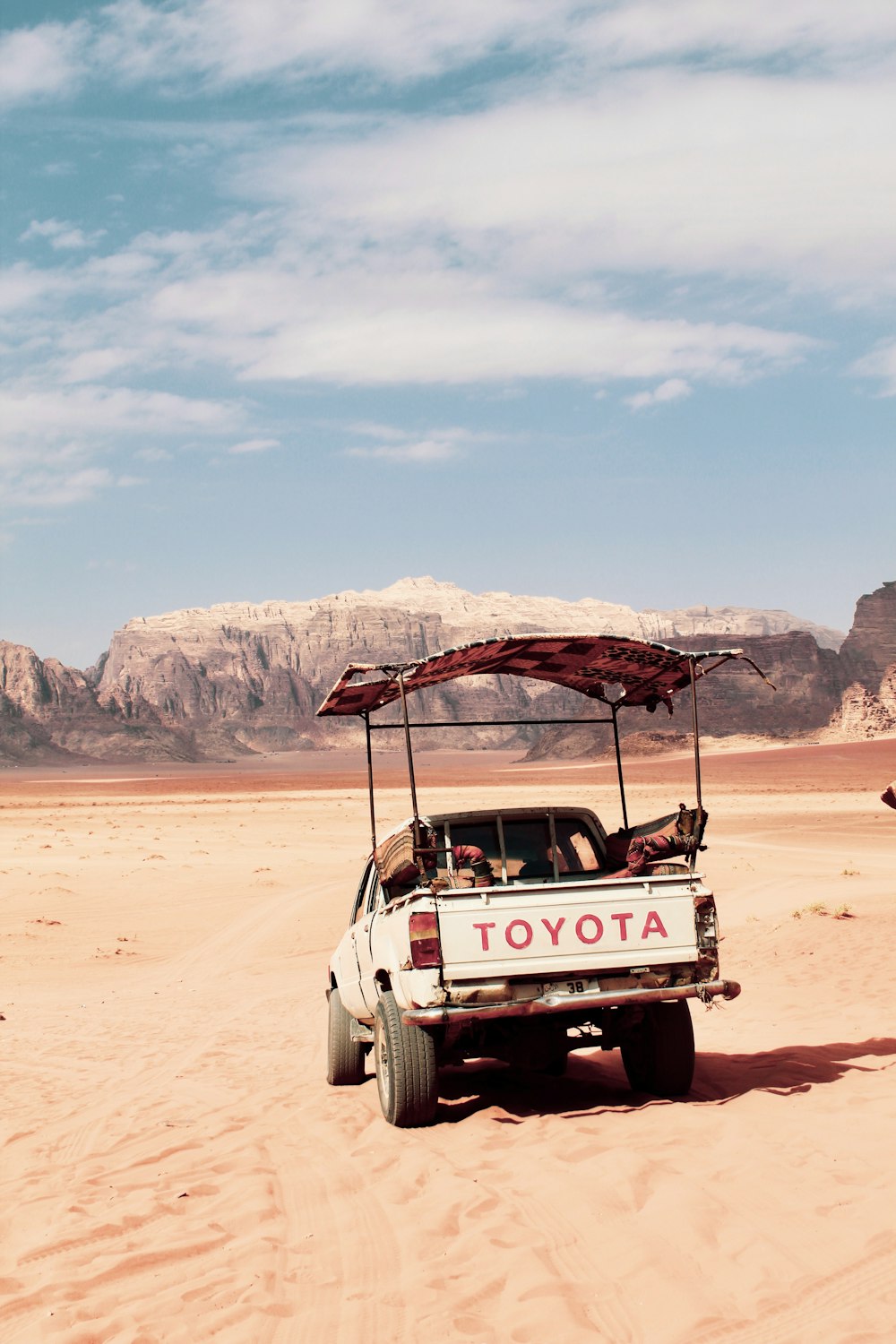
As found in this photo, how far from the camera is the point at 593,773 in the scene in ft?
290

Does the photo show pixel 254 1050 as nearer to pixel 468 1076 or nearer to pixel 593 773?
pixel 468 1076

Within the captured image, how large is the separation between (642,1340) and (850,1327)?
67 centimetres

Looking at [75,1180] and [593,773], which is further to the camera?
[593,773]

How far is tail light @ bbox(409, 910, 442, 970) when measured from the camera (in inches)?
251

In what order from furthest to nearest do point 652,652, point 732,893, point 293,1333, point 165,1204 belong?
point 732,893 → point 652,652 → point 165,1204 → point 293,1333

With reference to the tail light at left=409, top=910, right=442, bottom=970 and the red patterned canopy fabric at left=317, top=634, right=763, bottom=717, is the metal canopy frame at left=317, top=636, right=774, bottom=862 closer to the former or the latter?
the red patterned canopy fabric at left=317, top=634, right=763, bottom=717

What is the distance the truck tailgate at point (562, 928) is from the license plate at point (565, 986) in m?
0.05

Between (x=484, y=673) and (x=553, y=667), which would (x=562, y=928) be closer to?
(x=484, y=673)

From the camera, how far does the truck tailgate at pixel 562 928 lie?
6.41 m

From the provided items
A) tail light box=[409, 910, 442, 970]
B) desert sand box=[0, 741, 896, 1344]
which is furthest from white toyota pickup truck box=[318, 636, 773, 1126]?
desert sand box=[0, 741, 896, 1344]

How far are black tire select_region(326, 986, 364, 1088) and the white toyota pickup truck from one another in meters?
0.04

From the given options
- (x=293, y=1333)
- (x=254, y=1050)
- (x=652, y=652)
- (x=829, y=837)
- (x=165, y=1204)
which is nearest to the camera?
(x=293, y=1333)

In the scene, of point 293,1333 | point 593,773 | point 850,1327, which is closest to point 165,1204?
point 293,1333

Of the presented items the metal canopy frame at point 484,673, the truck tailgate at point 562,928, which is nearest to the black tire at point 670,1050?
the truck tailgate at point 562,928
